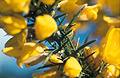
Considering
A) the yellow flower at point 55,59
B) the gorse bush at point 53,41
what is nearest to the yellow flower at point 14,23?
the gorse bush at point 53,41

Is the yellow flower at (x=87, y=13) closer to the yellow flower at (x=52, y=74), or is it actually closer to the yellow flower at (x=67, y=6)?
the yellow flower at (x=67, y=6)

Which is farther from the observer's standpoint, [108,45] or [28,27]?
[108,45]

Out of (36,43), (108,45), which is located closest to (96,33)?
(108,45)

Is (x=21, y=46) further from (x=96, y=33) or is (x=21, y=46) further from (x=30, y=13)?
(x=96, y=33)

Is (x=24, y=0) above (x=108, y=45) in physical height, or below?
above

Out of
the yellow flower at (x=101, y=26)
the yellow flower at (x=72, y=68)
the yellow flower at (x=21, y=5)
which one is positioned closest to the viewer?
the yellow flower at (x=21, y=5)

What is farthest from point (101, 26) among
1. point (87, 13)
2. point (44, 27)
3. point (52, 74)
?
point (44, 27)

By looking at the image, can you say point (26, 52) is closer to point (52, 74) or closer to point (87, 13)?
point (52, 74)
